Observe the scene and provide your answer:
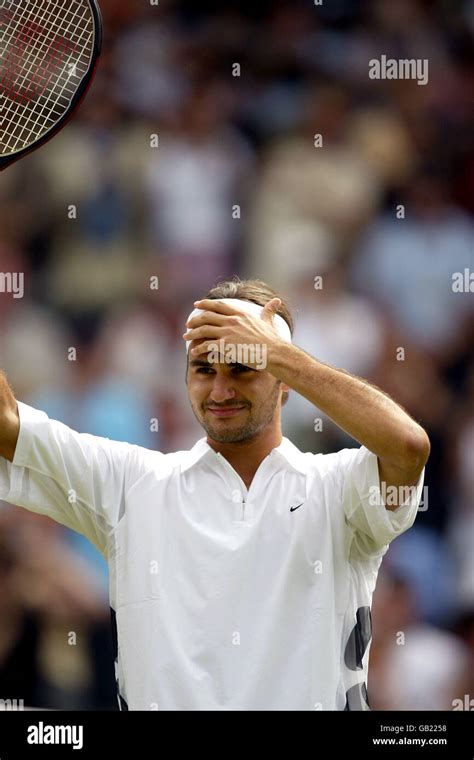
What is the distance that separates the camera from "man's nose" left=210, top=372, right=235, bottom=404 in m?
3.14

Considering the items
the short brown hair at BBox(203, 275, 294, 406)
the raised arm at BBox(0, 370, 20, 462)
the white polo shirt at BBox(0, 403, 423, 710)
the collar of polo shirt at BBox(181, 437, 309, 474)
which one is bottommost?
the white polo shirt at BBox(0, 403, 423, 710)

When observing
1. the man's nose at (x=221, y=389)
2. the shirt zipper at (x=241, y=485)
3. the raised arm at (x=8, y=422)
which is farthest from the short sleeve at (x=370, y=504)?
the raised arm at (x=8, y=422)

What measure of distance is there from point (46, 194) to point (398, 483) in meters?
3.55

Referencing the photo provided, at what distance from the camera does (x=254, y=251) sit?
19.7 feet

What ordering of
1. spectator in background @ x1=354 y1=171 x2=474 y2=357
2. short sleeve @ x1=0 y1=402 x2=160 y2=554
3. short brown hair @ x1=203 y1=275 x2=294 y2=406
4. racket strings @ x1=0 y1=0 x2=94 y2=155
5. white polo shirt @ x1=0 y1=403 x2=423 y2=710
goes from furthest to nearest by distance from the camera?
spectator in background @ x1=354 y1=171 x2=474 y2=357 → racket strings @ x1=0 y1=0 x2=94 y2=155 → short brown hair @ x1=203 y1=275 x2=294 y2=406 → short sleeve @ x1=0 y1=402 x2=160 y2=554 → white polo shirt @ x1=0 y1=403 x2=423 y2=710

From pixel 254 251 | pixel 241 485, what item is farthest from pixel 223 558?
pixel 254 251

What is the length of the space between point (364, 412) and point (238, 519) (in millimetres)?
413

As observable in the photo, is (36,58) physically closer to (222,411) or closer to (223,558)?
(222,411)

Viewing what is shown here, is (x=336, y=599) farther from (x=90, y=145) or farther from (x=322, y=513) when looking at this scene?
(x=90, y=145)

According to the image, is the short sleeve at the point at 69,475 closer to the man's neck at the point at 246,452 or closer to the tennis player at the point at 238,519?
the tennis player at the point at 238,519

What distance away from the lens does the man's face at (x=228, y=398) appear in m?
3.16

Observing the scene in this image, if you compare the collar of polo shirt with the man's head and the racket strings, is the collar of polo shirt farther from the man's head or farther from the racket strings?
the racket strings

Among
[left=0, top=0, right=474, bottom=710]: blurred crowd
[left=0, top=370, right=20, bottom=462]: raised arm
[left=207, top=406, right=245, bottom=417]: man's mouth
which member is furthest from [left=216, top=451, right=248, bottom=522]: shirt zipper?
[left=0, top=0, right=474, bottom=710]: blurred crowd
